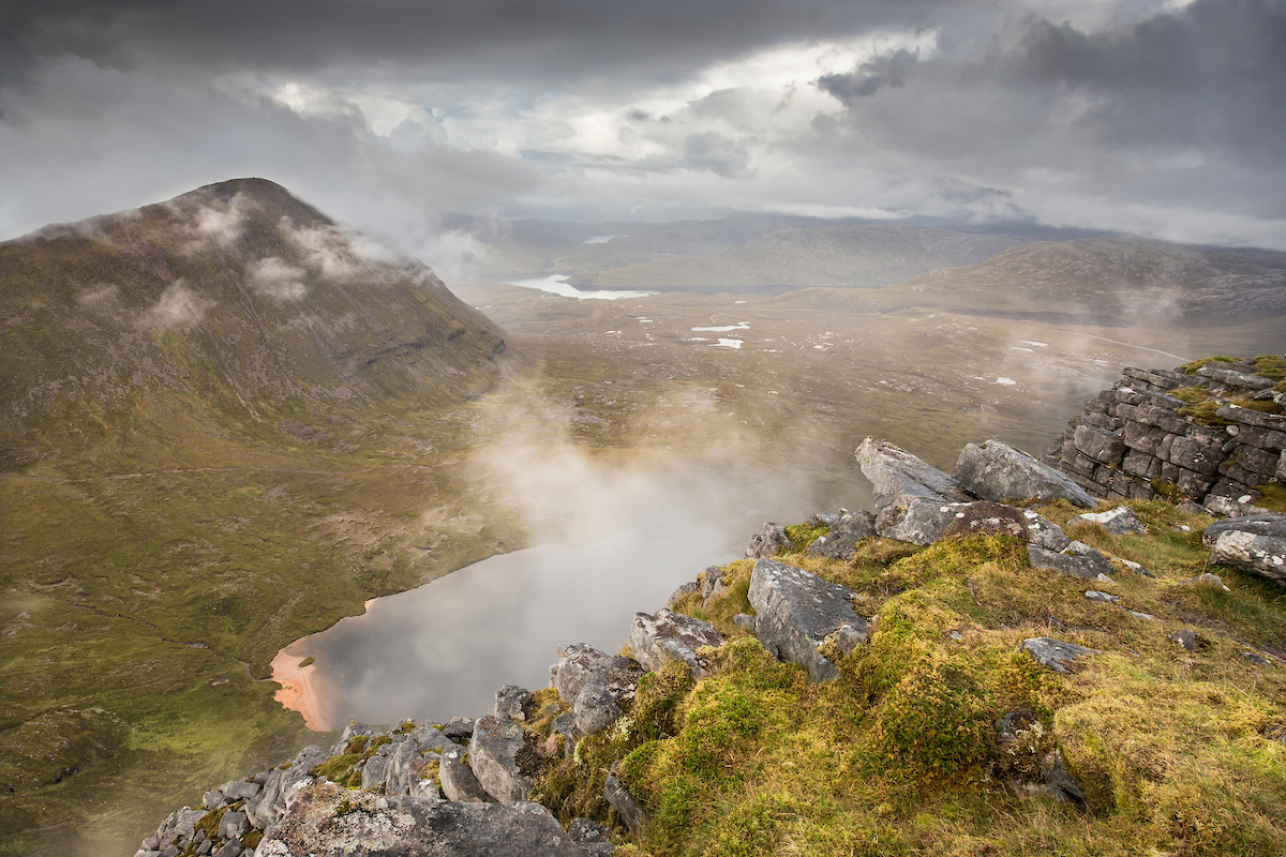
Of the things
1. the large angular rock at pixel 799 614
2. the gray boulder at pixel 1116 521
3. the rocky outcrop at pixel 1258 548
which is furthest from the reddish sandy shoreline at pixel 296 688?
the rocky outcrop at pixel 1258 548

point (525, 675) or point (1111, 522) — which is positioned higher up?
point (1111, 522)

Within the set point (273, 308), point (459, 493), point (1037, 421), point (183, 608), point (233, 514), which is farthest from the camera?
point (1037, 421)

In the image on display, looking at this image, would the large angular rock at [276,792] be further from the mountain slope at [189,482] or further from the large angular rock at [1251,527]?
the large angular rock at [1251,527]

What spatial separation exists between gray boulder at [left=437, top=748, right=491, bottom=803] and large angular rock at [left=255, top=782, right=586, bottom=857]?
284 inches

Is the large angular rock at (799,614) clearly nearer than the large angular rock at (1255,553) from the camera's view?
No

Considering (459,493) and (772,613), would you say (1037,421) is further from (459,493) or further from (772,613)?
(772,613)

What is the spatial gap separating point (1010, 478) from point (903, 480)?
425cm

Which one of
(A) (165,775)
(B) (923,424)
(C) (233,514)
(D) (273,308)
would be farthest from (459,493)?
(B) (923,424)

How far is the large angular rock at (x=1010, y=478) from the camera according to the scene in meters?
21.1

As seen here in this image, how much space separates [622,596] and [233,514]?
7274 cm

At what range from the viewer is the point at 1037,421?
172m

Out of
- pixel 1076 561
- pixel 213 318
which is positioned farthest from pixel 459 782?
pixel 213 318

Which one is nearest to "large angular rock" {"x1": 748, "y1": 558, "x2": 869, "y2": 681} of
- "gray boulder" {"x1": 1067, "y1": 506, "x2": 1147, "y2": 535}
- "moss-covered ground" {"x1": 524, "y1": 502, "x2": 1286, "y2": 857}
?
"moss-covered ground" {"x1": 524, "y1": 502, "x2": 1286, "y2": 857}

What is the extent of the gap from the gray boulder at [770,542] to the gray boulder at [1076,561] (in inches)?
425
